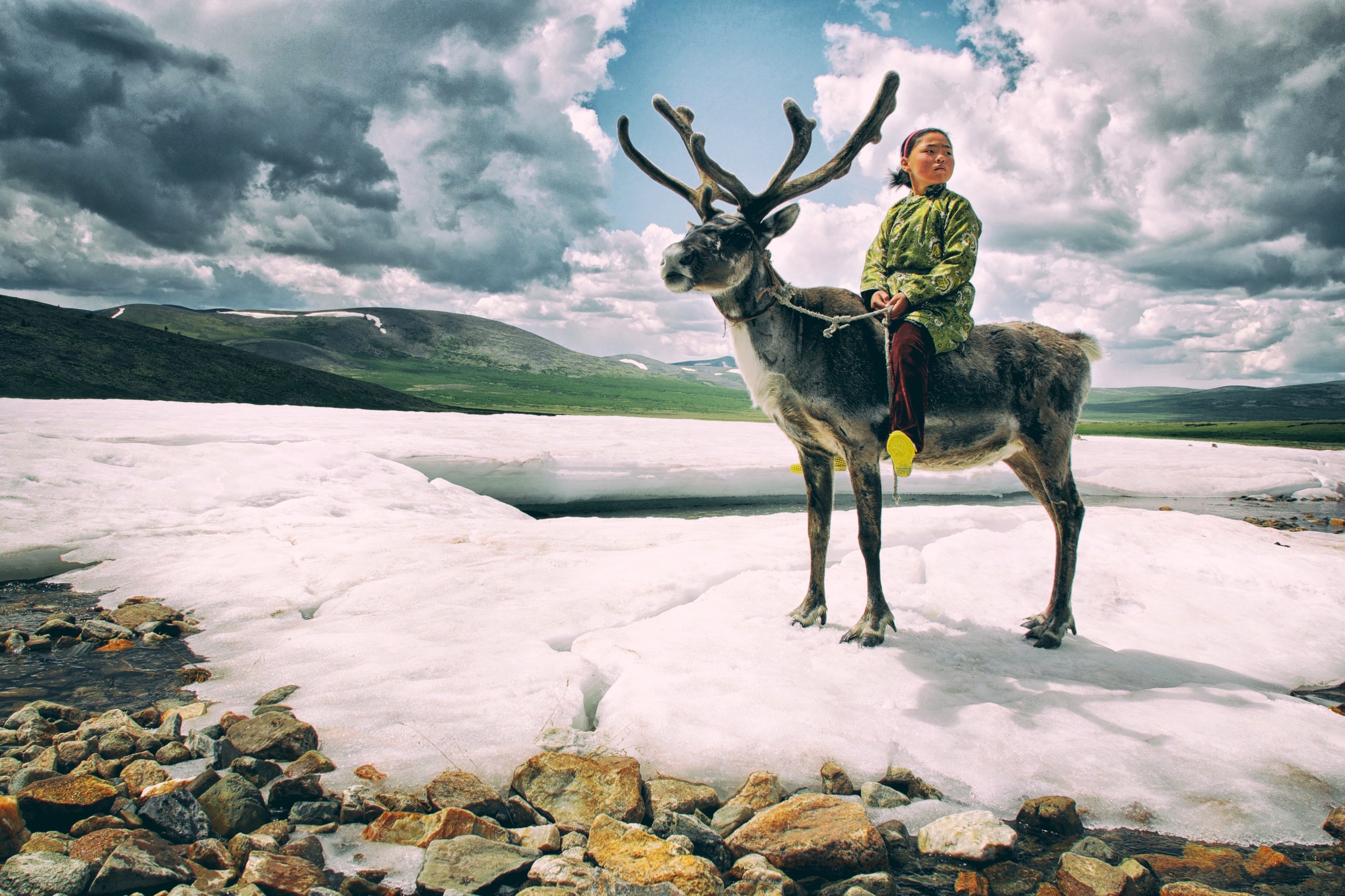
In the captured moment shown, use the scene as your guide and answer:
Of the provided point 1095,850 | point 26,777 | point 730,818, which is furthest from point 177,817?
point 1095,850

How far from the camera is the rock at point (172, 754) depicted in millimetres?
2523

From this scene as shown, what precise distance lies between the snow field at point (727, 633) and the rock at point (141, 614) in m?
0.24

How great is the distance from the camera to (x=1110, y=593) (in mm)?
5012

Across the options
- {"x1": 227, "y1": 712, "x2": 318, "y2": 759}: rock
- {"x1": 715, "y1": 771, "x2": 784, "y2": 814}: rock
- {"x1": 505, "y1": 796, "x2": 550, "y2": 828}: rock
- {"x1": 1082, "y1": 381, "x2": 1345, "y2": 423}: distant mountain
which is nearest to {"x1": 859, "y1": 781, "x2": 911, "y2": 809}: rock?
{"x1": 715, "y1": 771, "x2": 784, "y2": 814}: rock

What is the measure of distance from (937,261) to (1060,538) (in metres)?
2.09

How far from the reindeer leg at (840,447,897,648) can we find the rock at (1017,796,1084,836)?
149cm

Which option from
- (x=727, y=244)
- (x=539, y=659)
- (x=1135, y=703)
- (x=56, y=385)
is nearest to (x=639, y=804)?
(x=539, y=659)

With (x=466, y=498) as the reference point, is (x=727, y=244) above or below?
above

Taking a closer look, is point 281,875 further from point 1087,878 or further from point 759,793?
point 1087,878

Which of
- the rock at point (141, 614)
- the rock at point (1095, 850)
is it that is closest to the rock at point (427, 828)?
the rock at point (1095, 850)

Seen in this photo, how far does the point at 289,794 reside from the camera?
2283 millimetres

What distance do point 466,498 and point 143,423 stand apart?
5811 millimetres

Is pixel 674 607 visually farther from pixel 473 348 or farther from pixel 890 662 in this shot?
pixel 473 348

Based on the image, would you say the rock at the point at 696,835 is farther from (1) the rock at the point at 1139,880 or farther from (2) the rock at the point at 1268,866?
(2) the rock at the point at 1268,866
